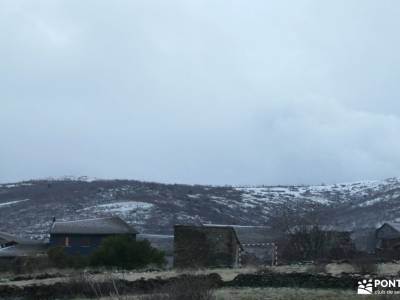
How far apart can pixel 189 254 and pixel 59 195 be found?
114 meters

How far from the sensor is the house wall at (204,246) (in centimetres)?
5094

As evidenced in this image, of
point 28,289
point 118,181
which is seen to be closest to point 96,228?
point 28,289

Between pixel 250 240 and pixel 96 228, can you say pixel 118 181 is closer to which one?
pixel 96 228

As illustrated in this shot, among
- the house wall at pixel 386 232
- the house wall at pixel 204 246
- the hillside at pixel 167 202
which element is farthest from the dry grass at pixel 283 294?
the hillside at pixel 167 202

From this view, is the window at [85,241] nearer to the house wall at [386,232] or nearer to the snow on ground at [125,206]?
the house wall at [386,232]

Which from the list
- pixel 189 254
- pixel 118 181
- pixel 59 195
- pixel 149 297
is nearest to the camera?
pixel 149 297

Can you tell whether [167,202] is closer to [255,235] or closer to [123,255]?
[255,235]

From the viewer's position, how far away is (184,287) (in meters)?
15.1

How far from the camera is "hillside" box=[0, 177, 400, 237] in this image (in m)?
136

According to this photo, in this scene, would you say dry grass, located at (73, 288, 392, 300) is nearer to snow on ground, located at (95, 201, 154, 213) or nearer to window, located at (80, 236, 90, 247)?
window, located at (80, 236, 90, 247)

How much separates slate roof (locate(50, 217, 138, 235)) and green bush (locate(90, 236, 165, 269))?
27739 millimetres

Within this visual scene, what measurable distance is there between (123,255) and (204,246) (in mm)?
6220

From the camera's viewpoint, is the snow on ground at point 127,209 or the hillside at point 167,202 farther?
the snow on ground at point 127,209

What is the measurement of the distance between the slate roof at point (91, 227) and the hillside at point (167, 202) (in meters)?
44.7
